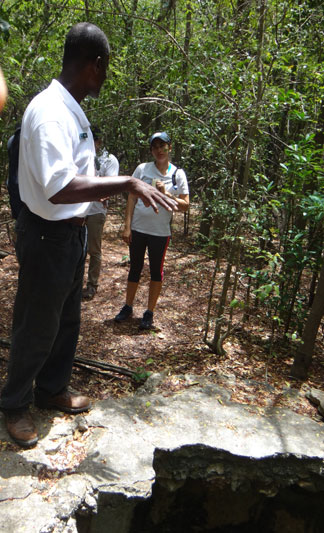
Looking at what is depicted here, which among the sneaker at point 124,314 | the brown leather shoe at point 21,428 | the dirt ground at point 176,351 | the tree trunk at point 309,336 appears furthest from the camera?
the sneaker at point 124,314

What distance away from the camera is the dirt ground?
11.8 feet

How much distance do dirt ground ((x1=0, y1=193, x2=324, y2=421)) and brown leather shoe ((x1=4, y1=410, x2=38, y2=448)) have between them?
0.75m

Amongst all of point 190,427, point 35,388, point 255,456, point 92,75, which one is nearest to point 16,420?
point 35,388

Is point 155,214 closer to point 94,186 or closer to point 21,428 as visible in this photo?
point 94,186

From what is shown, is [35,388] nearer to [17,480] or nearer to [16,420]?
[16,420]

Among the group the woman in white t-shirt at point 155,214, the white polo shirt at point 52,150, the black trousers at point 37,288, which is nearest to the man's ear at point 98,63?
the white polo shirt at point 52,150

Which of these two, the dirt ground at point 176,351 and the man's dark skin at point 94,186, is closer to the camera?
the man's dark skin at point 94,186

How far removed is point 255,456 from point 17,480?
58.7 inches

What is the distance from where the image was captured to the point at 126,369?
148 inches

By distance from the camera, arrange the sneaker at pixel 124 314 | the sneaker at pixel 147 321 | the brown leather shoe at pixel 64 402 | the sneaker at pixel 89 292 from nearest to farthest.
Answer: the brown leather shoe at pixel 64 402, the sneaker at pixel 147 321, the sneaker at pixel 124 314, the sneaker at pixel 89 292

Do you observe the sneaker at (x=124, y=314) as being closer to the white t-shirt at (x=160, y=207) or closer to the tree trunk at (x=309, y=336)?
the white t-shirt at (x=160, y=207)

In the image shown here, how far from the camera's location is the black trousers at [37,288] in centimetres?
237

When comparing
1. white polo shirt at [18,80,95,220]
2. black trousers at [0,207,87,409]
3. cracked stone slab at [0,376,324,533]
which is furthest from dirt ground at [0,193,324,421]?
white polo shirt at [18,80,95,220]

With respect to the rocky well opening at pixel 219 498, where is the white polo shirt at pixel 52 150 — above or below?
above
